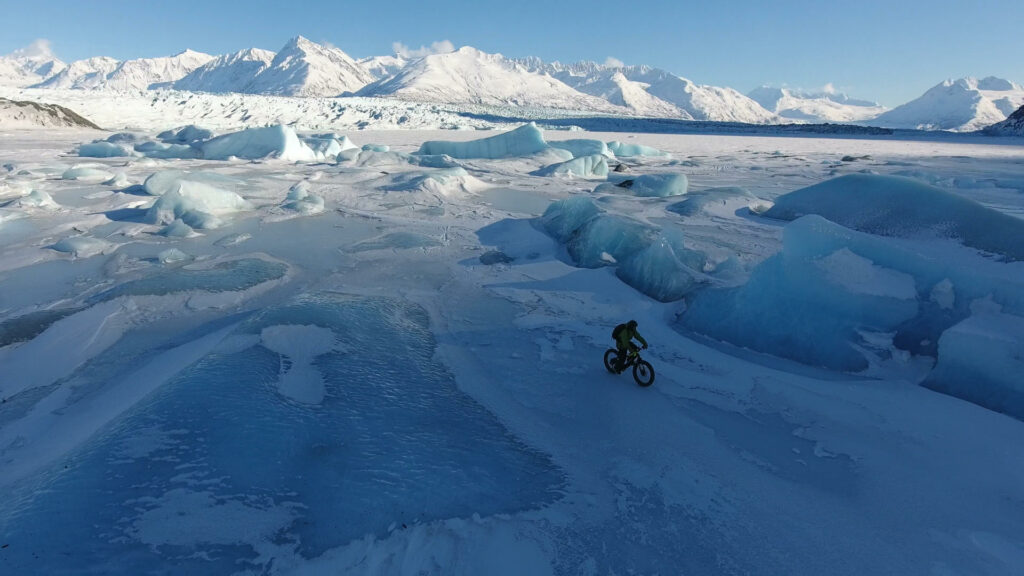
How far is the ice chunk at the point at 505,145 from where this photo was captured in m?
21.8

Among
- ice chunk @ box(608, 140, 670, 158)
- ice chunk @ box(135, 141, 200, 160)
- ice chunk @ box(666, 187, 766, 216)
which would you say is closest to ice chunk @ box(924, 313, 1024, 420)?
ice chunk @ box(666, 187, 766, 216)

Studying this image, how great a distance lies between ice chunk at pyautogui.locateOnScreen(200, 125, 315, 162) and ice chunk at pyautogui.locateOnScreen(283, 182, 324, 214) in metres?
10.8

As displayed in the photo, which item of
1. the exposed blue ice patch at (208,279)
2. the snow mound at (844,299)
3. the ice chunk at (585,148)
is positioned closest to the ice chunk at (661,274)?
the snow mound at (844,299)

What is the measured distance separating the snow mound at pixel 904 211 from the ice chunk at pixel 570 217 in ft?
13.6

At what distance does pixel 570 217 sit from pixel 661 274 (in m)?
3.09

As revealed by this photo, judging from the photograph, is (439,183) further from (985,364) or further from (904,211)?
(985,364)

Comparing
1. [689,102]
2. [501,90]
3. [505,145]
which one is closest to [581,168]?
[505,145]

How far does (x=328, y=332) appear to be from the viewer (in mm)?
4539

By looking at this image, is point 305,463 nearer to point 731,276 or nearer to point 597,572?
point 597,572

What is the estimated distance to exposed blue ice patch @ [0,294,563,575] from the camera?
89.8 inches

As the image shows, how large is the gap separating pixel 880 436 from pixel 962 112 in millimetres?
185088

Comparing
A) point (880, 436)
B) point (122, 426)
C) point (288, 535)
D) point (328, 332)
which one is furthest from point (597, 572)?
point (328, 332)

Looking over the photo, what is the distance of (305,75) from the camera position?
484 ft

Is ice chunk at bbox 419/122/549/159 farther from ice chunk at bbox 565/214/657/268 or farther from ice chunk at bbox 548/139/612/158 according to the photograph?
ice chunk at bbox 565/214/657/268
